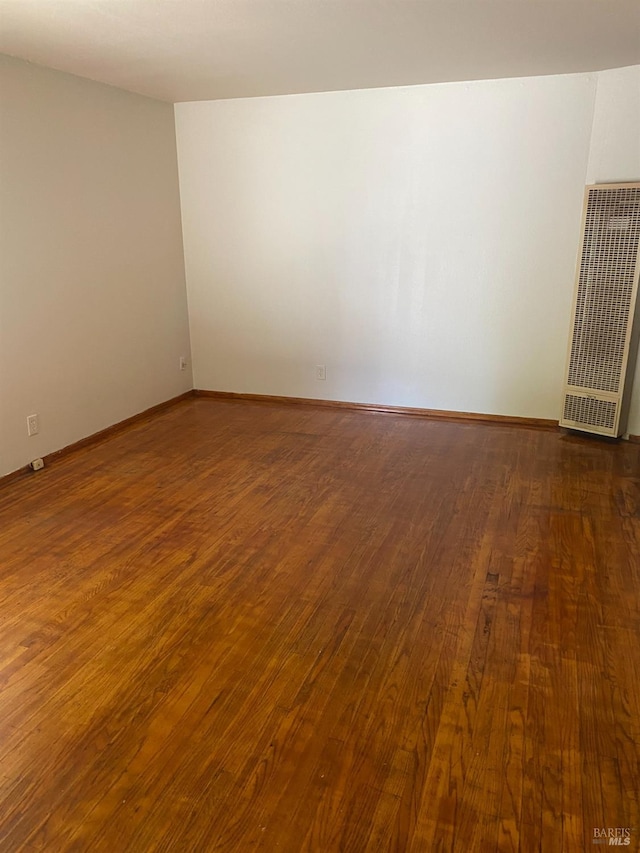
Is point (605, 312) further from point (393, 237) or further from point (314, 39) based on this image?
point (314, 39)

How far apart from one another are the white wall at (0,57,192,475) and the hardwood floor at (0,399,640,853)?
2.00ft

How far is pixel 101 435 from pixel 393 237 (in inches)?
98.9

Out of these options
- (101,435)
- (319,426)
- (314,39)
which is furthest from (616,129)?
(101,435)

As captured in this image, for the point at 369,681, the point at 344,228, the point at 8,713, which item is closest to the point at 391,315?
the point at 344,228

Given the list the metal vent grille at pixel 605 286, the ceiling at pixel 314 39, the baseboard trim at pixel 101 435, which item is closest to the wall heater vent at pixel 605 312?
the metal vent grille at pixel 605 286

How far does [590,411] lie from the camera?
416cm

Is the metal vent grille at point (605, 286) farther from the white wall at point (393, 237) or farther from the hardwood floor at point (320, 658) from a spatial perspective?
the hardwood floor at point (320, 658)

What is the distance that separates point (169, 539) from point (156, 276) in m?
2.57

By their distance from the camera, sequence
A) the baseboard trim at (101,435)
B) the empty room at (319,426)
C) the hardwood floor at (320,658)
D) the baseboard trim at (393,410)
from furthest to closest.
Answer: the baseboard trim at (393,410) < the baseboard trim at (101,435) < the empty room at (319,426) < the hardwood floor at (320,658)

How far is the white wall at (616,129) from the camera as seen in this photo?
378 centimetres

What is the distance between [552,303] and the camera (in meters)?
4.34

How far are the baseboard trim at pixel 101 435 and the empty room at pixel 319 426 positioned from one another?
0.03 m

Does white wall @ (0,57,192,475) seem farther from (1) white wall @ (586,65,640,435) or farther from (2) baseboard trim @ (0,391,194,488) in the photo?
(1) white wall @ (586,65,640,435)

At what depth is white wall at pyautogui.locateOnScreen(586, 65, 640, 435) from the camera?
378cm
